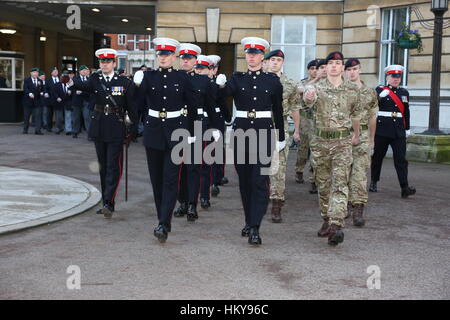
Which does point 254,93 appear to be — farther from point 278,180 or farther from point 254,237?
point 278,180

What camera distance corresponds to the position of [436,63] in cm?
1492

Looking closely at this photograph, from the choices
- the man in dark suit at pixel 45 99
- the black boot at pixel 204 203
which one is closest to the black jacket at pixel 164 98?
the black boot at pixel 204 203

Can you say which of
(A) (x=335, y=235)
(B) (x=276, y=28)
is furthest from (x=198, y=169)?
(B) (x=276, y=28)

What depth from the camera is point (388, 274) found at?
5.60 m

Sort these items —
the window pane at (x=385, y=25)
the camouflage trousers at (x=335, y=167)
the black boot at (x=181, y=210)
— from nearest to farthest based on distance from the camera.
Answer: the camouflage trousers at (x=335, y=167) < the black boot at (x=181, y=210) < the window pane at (x=385, y=25)

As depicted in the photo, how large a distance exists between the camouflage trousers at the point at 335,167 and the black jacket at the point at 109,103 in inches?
88.2

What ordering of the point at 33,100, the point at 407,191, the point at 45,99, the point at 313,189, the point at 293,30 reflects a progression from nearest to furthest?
the point at 407,191 → the point at 313,189 → the point at 293,30 → the point at 33,100 → the point at 45,99

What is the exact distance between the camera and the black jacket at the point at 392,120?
32.6ft

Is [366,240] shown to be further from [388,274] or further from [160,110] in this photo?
[160,110]

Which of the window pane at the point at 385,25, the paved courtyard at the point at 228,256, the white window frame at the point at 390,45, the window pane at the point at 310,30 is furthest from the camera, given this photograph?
the window pane at the point at 310,30

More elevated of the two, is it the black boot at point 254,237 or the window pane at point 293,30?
the window pane at point 293,30

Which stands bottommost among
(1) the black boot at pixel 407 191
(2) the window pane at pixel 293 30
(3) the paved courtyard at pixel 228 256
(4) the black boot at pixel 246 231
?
(3) the paved courtyard at pixel 228 256

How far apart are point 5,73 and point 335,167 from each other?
19.6 m

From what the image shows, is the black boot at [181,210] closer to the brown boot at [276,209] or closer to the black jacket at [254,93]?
the brown boot at [276,209]
